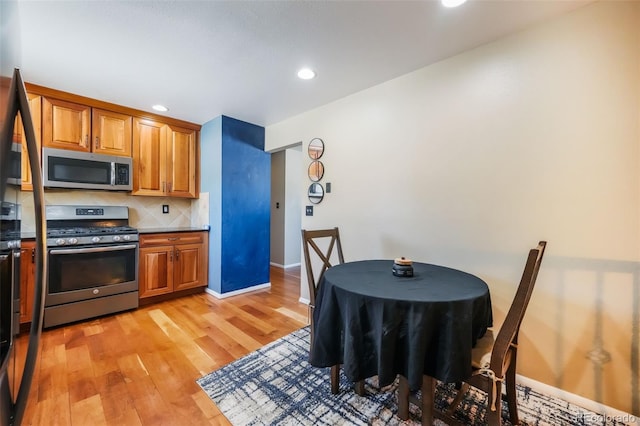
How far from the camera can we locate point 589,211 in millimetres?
1557

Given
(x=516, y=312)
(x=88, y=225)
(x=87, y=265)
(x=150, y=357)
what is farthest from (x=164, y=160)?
(x=516, y=312)

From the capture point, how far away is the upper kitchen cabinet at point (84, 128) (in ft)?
8.96

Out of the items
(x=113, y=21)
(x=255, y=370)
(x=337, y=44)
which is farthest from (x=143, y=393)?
(x=337, y=44)

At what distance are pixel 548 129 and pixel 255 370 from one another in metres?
2.52

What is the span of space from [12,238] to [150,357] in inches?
70.1

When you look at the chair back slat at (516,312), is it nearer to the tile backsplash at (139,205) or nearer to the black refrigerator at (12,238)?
the black refrigerator at (12,238)

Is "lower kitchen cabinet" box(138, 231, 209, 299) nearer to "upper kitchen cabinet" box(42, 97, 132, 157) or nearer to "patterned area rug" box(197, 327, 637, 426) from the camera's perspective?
"upper kitchen cabinet" box(42, 97, 132, 157)

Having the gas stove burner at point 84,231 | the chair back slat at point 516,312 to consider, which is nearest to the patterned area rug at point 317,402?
the chair back slat at point 516,312

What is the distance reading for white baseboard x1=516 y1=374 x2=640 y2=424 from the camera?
147 centimetres

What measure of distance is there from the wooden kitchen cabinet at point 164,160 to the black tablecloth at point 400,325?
9.70 feet

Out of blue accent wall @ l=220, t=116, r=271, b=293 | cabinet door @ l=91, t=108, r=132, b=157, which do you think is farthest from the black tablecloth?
cabinet door @ l=91, t=108, r=132, b=157

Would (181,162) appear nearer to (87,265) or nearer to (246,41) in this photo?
(87,265)

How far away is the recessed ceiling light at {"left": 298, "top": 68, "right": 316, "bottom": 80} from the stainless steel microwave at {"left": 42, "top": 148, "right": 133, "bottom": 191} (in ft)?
7.64

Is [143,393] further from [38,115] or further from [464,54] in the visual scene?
[464,54]
